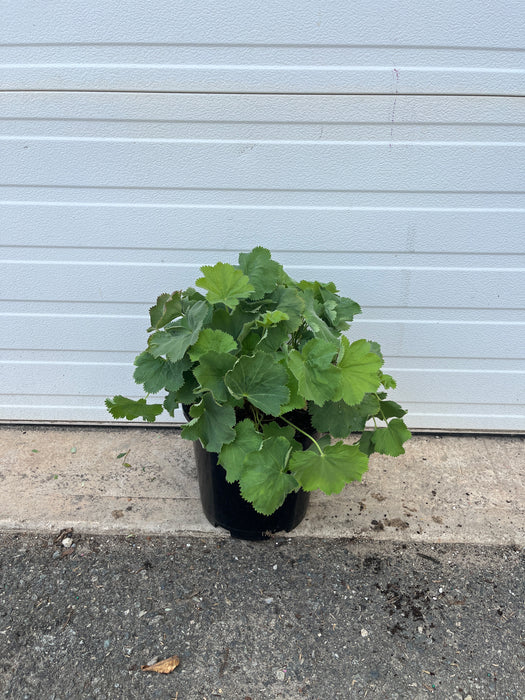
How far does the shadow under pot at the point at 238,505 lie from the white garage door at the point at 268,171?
2.49 ft

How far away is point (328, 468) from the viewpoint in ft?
4.86

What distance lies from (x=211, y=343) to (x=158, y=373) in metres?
0.22

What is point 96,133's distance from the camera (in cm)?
201

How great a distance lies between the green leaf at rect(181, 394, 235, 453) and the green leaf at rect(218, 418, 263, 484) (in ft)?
0.10

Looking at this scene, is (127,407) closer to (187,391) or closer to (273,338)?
(187,391)

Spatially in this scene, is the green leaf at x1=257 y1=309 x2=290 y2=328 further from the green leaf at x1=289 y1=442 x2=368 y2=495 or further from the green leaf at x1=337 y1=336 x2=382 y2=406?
the green leaf at x1=289 y1=442 x2=368 y2=495

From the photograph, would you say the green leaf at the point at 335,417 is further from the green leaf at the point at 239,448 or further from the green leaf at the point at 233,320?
the green leaf at the point at 233,320

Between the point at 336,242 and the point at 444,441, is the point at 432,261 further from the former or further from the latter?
the point at 444,441

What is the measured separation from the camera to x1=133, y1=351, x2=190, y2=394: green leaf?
63.5 inches

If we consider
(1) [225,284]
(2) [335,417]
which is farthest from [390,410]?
(1) [225,284]

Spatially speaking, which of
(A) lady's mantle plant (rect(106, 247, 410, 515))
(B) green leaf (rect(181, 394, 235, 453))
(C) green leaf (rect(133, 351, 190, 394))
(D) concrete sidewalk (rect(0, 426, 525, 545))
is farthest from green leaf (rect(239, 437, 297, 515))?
(D) concrete sidewalk (rect(0, 426, 525, 545))

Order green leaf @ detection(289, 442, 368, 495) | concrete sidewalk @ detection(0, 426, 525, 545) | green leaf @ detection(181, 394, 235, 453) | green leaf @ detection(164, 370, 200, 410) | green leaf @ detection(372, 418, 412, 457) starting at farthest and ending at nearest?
concrete sidewalk @ detection(0, 426, 525, 545) → green leaf @ detection(372, 418, 412, 457) → green leaf @ detection(164, 370, 200, 410) → green leaf @ detection(181, 394, 235, 453) → green leaf @ detection(289, 442, 368, 495)

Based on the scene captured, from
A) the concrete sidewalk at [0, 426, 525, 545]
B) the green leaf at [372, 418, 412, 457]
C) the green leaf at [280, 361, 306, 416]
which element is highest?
the green leaf at [280, 361, 306, 416]

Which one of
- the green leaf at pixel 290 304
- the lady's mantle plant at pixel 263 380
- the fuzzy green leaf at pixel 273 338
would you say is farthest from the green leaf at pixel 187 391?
the green leaf at pixel 290 304
